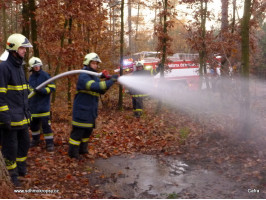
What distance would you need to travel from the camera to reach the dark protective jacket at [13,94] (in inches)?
176

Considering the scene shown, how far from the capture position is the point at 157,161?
21.0 feet

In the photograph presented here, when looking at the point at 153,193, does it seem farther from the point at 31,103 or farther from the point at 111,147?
the point at 31,103

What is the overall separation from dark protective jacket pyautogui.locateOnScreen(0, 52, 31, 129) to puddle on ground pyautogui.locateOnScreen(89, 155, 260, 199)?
1717mm

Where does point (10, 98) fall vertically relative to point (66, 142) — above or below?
above

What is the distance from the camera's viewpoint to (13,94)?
15.5ft

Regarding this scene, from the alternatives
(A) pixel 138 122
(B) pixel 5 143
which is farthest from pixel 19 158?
(A) pixel 138 122

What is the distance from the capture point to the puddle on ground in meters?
4.61

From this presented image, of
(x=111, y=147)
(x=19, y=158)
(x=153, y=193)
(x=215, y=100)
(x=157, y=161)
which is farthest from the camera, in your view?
(x=215, y=100)

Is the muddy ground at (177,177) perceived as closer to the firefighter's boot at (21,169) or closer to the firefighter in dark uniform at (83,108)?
the firefighter in dark uniform at (83,108)

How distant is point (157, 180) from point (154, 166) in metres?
0.81

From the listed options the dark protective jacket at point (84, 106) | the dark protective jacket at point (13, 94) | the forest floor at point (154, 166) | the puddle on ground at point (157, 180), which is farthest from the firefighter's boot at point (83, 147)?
the dark protective jacket at point (13, 94)

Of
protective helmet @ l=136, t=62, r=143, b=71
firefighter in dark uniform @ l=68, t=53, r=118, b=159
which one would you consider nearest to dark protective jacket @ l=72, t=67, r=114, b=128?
firefighter in dark uniform @ l=68, t=53, r=118, b=159

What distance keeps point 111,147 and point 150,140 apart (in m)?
1.14

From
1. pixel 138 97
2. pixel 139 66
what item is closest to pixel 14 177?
pixel 138 97
